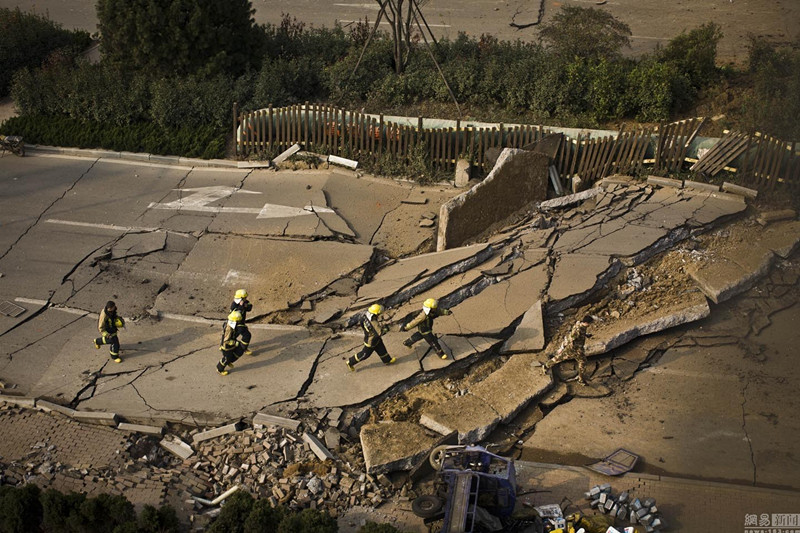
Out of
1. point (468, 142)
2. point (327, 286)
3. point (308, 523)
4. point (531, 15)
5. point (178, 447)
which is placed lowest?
point (178, 447)

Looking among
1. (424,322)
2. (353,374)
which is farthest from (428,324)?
(353,374)

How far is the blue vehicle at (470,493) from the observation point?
9.58 meters

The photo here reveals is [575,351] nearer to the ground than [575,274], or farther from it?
nearer to the ground

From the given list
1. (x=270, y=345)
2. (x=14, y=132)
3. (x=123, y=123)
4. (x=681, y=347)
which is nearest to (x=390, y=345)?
(x=270, y=345)

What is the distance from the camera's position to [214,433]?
37.9 ft

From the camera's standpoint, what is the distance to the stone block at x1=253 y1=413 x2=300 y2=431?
11.6m

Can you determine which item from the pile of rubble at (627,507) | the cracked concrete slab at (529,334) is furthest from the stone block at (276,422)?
the pile of rubble at (627,507)

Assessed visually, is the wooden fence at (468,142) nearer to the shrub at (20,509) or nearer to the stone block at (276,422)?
the stone block at (276,422)

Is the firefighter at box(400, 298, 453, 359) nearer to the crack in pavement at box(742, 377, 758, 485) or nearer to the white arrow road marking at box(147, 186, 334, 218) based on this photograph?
the crack in pavement at box(742, 377, 758, 485)

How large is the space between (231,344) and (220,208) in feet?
16.9

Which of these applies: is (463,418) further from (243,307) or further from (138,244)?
(138,244)

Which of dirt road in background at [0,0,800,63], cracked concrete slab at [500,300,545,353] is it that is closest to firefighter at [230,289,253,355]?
cracked concrete slab at [500,300,545,353]

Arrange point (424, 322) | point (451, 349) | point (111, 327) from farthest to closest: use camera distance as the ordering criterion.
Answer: point (451, 349) < point (111, 327) < point (424, 322)

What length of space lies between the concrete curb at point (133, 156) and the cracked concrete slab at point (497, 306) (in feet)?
24.4
